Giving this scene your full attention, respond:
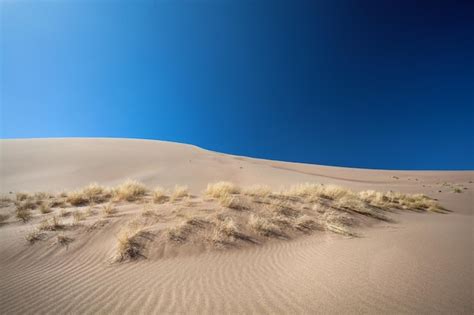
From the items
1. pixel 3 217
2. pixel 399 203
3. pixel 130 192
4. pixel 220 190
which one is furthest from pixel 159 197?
pixel 399 203

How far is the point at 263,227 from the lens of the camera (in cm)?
632

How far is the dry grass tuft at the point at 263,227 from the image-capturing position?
20.4 feet

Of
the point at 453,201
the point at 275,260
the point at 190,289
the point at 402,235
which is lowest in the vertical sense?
the point at 190,289

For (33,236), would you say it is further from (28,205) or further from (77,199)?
(28,205)

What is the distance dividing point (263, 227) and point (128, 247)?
334cm

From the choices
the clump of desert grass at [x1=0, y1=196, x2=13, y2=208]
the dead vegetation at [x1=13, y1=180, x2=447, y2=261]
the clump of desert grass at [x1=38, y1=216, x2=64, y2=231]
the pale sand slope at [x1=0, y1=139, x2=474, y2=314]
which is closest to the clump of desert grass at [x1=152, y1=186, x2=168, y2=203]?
the dead vegetation at [x1=13, y1=180, x2=447, y2=261]

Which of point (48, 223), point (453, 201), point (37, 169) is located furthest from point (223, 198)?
point (37, 169)

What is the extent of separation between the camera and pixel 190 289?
3.59m

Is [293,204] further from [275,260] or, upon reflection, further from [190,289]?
[190,289]

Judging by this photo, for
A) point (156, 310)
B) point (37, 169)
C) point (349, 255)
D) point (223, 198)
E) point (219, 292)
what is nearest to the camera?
point (156, 310)

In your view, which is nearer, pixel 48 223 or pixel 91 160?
pixel 48 223

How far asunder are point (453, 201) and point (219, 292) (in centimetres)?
1546

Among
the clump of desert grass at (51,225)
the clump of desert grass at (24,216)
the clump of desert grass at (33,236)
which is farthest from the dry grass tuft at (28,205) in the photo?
the clump of desert grass at (33,236)

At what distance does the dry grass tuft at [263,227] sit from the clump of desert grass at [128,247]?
2.89 metres
